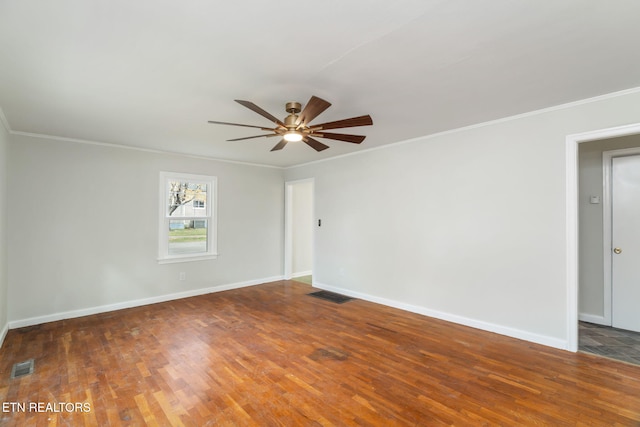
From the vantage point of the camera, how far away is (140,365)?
278 cm

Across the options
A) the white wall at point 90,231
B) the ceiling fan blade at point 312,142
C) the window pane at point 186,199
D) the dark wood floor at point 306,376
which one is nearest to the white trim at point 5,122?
the white wall at point 90,231

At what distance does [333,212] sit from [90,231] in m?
3.82

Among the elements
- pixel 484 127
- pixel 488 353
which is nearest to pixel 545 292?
pixel 488 353

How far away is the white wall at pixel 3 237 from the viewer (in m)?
3.37

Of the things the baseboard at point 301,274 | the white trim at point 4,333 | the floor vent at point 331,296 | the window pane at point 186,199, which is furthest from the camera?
the baseboard at point 301,274

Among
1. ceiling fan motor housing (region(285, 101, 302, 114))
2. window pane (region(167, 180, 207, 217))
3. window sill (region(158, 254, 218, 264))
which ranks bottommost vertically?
window sill (region(158, 254, 218, 264))

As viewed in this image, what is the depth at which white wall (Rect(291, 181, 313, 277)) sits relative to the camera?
6.92m

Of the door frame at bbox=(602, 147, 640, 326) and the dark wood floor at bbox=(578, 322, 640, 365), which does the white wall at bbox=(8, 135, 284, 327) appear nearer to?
the dark wood floor at bbox=(578, 322, 640, 365)

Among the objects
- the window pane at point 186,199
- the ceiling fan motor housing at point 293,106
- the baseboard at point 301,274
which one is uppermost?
the ceiling fan motor housing at point 293,106

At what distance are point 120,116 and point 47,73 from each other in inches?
39.0

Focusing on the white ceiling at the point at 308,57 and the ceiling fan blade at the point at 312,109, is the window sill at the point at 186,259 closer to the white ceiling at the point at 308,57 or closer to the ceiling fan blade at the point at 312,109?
the white ceiling at the point at 308,57

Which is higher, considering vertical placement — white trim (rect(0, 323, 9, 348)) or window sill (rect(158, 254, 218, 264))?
window sill (rect(158, 254, 218, 264))

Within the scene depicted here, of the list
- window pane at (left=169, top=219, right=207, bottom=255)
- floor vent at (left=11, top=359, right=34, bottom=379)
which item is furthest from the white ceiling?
floor vent at (left=11, top=359, right=34, bottom=379)

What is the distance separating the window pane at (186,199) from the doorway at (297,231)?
1.83 meters
